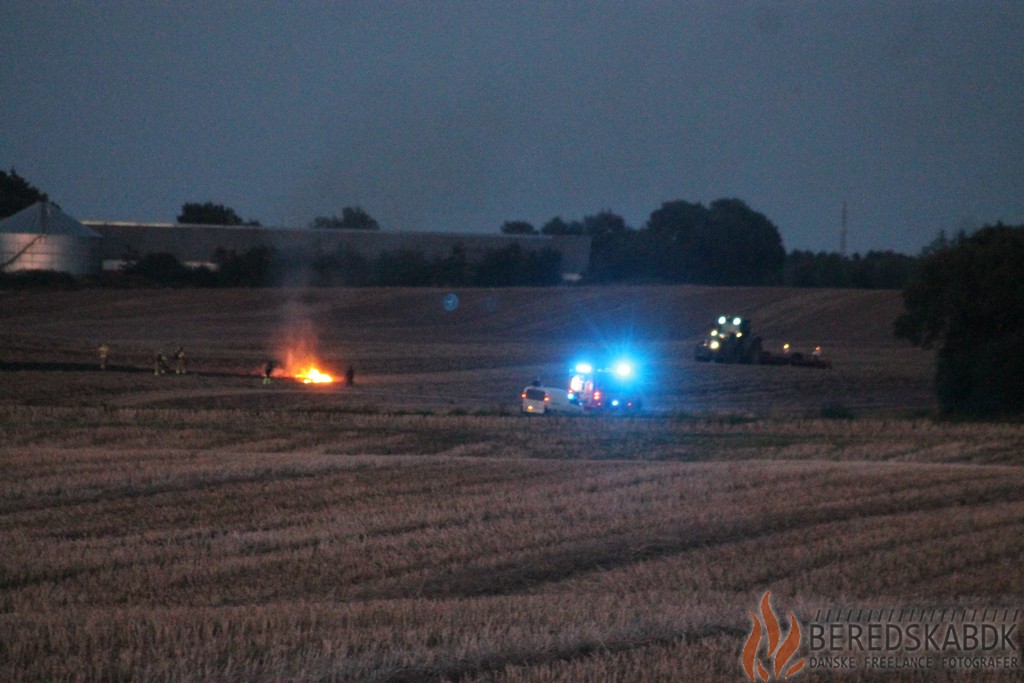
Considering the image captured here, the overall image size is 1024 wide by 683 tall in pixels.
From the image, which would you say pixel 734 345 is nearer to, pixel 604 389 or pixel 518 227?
pixel 604 389

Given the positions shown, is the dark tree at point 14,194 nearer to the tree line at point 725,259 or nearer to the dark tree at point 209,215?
the dark tree at point 209,215

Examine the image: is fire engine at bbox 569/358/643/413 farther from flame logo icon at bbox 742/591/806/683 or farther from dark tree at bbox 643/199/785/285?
dark tree at bbox 643/199/785/285

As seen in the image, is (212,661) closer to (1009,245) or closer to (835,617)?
(835,617)

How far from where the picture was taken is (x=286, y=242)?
81.6 metres

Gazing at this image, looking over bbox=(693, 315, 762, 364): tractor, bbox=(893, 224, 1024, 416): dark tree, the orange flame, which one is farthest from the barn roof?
bbox=(893, 224, 1024, 416): dark tree

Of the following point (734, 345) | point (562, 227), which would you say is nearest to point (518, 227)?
point (562, 227)

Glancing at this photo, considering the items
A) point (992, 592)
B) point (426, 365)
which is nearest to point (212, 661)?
point (992, 592)

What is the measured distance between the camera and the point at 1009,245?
1378 inches

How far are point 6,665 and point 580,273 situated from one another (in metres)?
81.4

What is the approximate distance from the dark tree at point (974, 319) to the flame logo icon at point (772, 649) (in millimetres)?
28519

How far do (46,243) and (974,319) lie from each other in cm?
5997

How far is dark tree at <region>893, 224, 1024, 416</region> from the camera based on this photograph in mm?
33125

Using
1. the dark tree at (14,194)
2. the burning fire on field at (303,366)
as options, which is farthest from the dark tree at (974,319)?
the dark tree at (14,194)

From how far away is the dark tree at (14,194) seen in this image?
10100 cm
